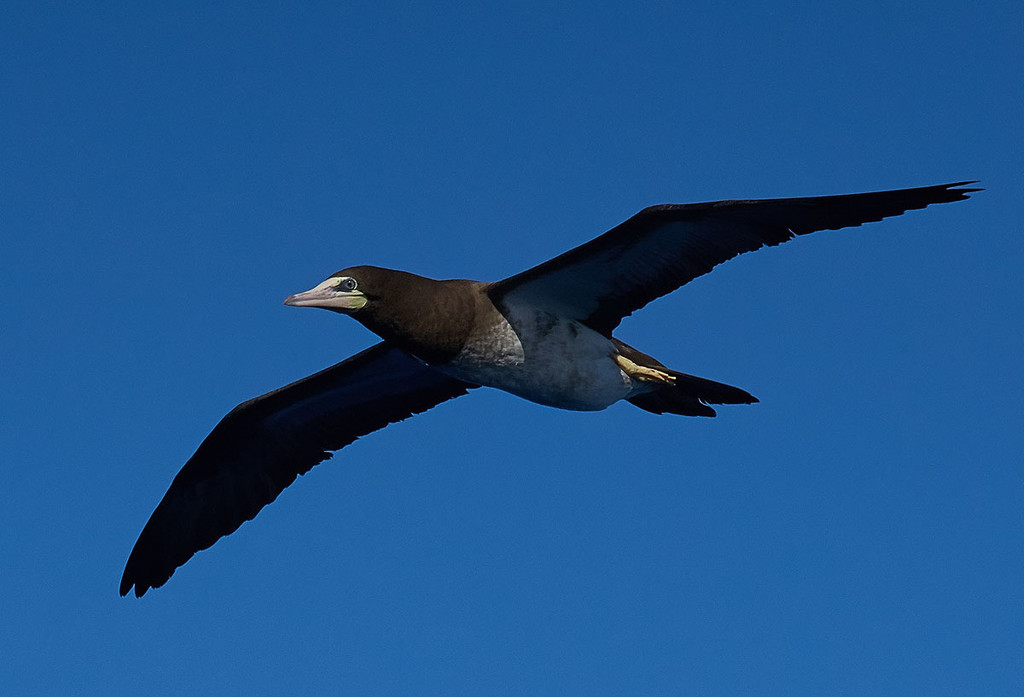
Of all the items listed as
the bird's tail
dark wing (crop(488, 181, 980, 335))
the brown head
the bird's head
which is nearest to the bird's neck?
the brown head

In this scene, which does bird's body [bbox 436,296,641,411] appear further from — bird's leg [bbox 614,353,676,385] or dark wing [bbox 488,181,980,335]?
dark wing [bbox 488,181,980,335]

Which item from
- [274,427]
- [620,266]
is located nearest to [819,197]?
[620,266]

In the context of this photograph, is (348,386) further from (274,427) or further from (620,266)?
(620,266)

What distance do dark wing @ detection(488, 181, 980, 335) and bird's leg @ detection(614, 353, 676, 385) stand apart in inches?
12.9

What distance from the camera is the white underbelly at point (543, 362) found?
10.5m

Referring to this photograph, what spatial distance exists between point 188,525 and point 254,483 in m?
0.93

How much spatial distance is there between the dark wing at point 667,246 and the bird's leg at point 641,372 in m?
0.33

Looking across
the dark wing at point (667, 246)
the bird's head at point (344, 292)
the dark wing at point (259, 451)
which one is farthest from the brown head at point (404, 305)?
the dark wing at point (259, 451)

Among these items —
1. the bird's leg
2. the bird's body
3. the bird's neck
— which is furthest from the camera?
the bird's leg

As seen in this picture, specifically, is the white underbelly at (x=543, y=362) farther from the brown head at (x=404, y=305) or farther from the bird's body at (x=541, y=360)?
the brown head at (x=404, y=305)

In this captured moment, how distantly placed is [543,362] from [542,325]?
0.35 m

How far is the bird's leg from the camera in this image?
11.0m

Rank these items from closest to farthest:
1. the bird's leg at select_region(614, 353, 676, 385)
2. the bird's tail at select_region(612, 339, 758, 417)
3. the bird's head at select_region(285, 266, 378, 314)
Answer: the bird's head at select_region(285, 266, 378, 314) < the bird's leg at select_region(614, 353, 676, 385) < the bird's tail at select_region(612, 339, 758, 417)

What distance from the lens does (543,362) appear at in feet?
34.9
